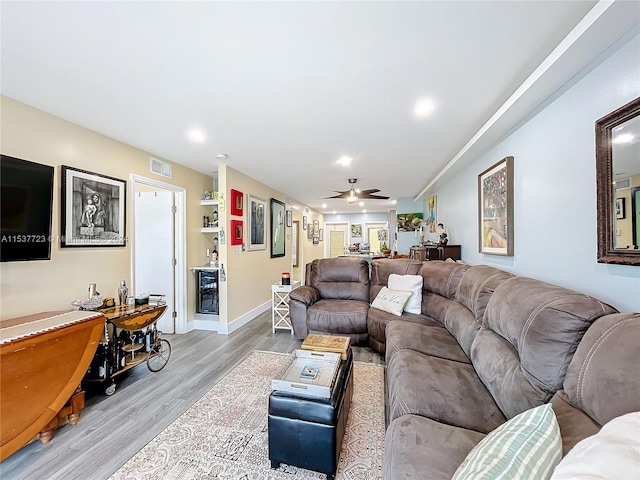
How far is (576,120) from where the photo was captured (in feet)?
5.35

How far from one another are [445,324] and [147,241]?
13.4 feet

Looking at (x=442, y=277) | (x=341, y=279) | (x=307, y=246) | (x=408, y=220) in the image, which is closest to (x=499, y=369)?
(x=442, y=277)

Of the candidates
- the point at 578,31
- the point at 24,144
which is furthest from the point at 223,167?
the point at 578,31

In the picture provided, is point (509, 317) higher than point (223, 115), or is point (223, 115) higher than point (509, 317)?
point (223, 115)

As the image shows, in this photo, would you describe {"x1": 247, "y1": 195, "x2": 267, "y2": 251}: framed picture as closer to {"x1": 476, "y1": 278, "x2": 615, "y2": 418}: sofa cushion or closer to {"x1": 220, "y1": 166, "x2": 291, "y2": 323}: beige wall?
{"x1": 220, "y1": 166, "x2": 291, "y2": 323}: beige wall

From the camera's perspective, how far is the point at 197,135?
2.76 m

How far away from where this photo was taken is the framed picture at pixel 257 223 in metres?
4.55

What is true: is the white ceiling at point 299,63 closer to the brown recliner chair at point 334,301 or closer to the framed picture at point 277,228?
the brown recliner chair at point 334,301

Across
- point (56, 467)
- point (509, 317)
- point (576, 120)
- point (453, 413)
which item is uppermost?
point (576, 120)

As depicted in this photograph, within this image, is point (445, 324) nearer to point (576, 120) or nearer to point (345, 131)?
point (576, 120)

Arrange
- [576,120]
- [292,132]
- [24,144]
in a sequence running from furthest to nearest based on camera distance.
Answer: [292,132], [24,144], [576,120]

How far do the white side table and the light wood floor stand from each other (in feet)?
1.30

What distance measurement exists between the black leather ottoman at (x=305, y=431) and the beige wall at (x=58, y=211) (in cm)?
221

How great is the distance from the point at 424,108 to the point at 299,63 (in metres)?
1.15
